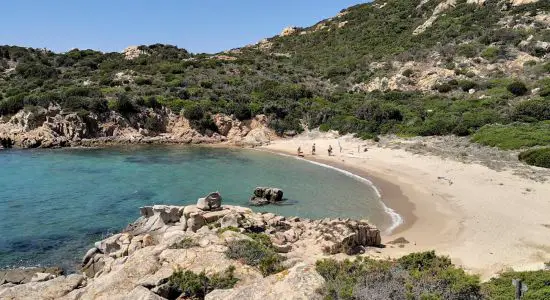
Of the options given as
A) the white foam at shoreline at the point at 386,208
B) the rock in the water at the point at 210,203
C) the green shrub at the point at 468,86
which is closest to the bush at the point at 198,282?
the rock in the water at the point at 210,203

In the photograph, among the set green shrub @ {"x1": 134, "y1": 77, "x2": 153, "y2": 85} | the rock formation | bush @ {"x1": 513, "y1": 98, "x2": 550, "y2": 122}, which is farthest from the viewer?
green shrub @ {"x1": 134, "y1": 77, "x2": 153, "y2": 85}

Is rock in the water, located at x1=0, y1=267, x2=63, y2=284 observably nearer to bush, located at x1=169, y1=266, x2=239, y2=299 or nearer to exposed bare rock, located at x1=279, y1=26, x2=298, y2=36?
bush, located at x1=169, y1=266, x2=239, y2=299

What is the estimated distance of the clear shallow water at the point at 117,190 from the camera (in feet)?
61.3

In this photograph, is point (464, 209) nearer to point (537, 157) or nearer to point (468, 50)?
point (537, 157)

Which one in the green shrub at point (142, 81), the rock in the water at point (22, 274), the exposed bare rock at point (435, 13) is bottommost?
the rock in the water at point (22, 274)

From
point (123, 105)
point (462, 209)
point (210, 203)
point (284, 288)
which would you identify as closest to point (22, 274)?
point (210, 203)

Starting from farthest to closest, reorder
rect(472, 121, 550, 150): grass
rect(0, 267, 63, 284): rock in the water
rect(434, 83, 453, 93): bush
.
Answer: rect(434, 83, 453, 93): bush, rect(472, 121, 550, 150): grass, rect(0, 267, 63, 284): rock in the water

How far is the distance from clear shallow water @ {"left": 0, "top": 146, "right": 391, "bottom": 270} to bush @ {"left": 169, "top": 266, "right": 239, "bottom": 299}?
26.3 feet

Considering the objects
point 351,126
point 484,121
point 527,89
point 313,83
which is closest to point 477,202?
point 484,121

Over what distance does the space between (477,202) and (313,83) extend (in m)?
45.5

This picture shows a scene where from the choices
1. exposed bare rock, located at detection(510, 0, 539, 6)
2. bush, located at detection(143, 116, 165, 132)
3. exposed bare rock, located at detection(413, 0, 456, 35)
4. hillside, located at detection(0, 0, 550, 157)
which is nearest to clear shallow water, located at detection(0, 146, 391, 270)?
bush, located at detection(143, 116, 165, 132)

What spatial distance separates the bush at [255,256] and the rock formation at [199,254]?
23 cm

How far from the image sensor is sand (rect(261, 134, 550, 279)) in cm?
1530

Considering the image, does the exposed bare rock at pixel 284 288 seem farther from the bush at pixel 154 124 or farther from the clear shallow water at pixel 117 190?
the bush at pixel 154 124
